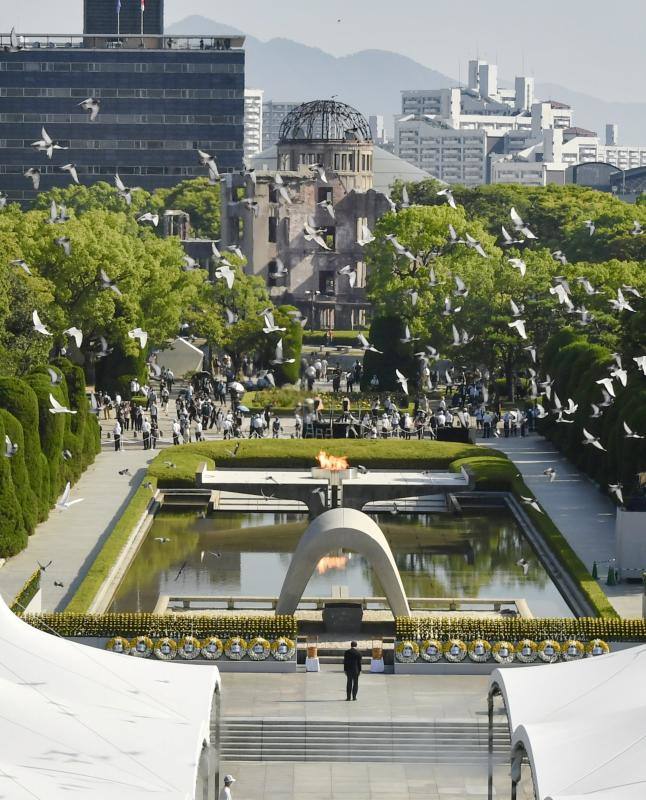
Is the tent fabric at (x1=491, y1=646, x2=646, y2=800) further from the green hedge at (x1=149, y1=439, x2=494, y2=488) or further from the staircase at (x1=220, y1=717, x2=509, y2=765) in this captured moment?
the green hedge at (x1=149, y1=439, x2=494, y2=488)

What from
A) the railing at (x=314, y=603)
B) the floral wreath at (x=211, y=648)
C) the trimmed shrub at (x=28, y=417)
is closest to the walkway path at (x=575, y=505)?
the railing at (x=314, y=603)

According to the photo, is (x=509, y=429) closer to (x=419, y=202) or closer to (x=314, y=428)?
(x=314, y=428)

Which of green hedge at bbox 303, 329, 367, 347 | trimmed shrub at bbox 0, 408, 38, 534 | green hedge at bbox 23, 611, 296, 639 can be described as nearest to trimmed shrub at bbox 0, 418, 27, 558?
trimmed shrub at bbox 0, 408, 38, 534

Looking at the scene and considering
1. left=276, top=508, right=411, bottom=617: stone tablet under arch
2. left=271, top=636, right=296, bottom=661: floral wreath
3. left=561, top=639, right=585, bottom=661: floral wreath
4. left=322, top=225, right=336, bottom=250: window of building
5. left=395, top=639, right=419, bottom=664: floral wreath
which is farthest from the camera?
left=322, top=225, right=336, bottom=250: window of building

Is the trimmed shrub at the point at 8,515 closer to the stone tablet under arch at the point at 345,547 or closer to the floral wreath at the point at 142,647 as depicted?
the stone tablet under arch at the point at 345,547

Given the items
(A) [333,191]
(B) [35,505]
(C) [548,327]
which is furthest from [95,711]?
(A) [333,191]

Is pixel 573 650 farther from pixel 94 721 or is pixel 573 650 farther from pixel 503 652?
pixel 94 721

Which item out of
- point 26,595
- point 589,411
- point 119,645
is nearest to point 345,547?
point 119,645
